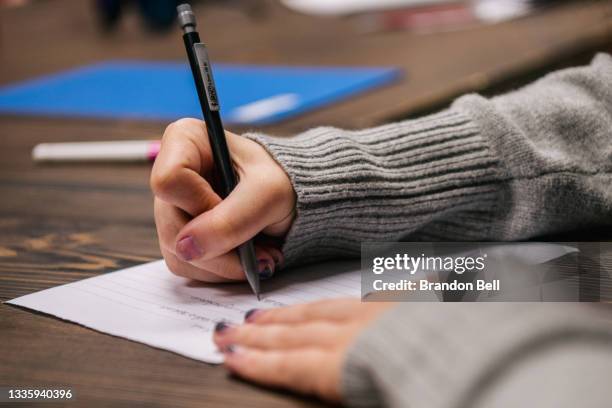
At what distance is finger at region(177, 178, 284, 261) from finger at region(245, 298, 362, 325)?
7 centimetres

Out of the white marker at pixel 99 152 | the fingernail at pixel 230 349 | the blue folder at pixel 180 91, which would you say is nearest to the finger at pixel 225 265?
the fingernail at pixel 230 349

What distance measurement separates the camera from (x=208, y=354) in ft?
1.52

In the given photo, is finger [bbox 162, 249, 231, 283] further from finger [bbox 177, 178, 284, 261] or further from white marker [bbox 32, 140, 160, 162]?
white marker [bbox 32, 140, 160, 162]

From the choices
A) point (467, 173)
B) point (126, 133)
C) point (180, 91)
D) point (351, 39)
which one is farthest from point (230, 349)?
point (351, 39)

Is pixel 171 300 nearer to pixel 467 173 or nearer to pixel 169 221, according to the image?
pixel 169 221

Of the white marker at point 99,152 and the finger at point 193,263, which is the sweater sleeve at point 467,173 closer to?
the finger at point 193,263

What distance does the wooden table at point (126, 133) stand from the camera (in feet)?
1.48

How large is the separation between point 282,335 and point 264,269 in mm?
145

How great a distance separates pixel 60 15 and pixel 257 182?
1.96 metres

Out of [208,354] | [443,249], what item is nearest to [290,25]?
[443,249]

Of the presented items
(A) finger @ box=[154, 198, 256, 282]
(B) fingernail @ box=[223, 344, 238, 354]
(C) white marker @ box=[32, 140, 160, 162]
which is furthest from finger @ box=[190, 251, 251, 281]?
(C) white marker @ box=[32, 140, 160, 162]

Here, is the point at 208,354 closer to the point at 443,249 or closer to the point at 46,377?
the point at 46,377

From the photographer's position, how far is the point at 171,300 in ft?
1.82

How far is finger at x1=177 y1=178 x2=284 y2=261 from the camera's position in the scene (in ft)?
1.74
